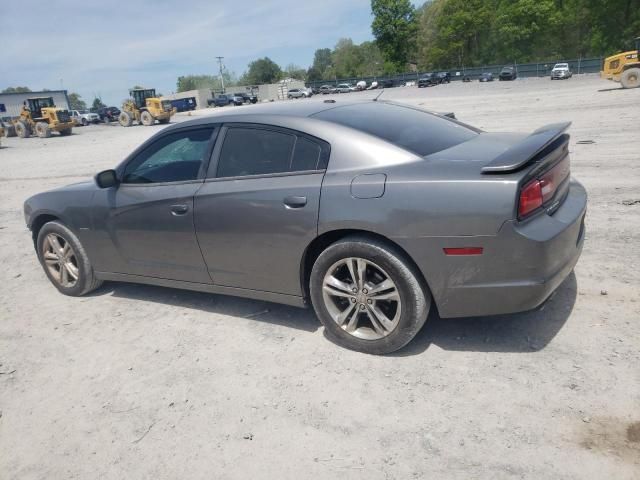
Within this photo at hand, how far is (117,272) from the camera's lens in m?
4.48

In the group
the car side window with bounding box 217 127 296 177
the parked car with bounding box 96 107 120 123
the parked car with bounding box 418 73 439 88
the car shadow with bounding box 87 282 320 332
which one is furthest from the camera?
the parked car with bounding box 418 73 439 88

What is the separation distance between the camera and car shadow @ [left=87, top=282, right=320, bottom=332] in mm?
3931

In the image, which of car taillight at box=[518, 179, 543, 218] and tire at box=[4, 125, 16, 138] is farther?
tire at box=[4, 125, 16, 138]

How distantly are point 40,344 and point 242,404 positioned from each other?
6.80 feet

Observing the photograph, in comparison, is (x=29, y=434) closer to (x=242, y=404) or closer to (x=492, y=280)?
(x=242, y=404)

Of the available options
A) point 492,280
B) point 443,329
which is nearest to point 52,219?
point 443,329

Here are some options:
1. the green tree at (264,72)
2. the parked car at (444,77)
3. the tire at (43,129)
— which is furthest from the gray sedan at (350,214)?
the green tree at (264,72)

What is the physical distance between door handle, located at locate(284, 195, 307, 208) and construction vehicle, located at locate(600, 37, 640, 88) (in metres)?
26.5

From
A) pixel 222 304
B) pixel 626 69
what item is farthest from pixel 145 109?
pixel 222 304

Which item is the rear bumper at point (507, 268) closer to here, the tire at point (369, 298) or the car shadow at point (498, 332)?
the tire at point (369, 298)

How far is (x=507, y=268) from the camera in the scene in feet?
9.10

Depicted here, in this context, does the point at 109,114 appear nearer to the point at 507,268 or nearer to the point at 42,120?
the point at 42,120

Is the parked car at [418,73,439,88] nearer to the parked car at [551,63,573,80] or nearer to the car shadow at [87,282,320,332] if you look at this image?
the parked car at [551,63,573,80]

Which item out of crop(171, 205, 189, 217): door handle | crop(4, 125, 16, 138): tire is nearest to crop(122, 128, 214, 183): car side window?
crop(171, 205, 189, 217): door handle
